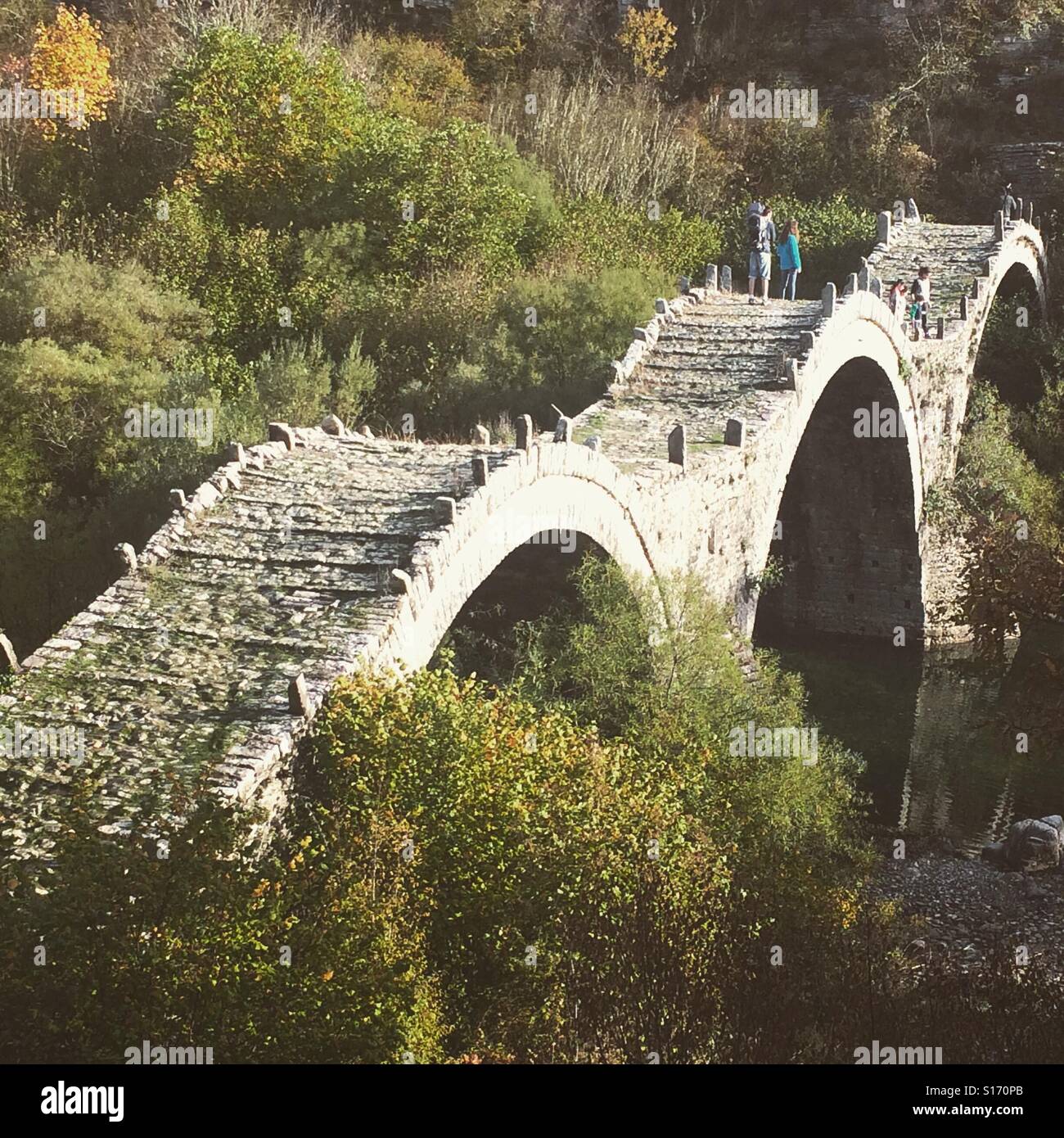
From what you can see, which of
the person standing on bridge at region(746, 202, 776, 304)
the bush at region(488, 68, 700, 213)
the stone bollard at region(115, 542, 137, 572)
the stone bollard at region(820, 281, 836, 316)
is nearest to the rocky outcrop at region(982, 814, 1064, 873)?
the stone bollard at region(820, 281, 836, 316)

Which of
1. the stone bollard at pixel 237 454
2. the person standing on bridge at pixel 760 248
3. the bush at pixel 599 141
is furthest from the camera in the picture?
the bush at pixel 599 141

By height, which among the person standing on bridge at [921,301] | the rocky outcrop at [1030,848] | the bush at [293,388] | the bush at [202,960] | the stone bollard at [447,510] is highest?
the person standing on bridge at [921,301]

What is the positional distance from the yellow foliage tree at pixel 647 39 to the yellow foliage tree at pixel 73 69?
76.7ft

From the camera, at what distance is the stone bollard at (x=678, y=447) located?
90.1 ft

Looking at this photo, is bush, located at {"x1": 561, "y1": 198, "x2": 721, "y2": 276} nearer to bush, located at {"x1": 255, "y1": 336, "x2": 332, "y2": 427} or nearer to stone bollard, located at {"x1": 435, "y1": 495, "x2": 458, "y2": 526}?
bush, located at {"x1": 255, "y1": 336, "x2": 332, "y2": 427}

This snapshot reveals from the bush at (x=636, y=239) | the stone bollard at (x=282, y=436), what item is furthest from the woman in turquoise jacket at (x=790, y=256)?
the stone bollard at (x=282, y=436)

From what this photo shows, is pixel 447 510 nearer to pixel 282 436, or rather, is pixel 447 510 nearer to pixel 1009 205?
pixel 282 436

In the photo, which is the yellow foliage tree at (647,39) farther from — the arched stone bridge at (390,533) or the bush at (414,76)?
the arched stone bridge at (390,533)

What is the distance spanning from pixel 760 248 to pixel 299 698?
25.4 metres

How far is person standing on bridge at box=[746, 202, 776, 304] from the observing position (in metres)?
38.0

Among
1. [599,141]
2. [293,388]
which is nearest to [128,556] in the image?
[293,388]

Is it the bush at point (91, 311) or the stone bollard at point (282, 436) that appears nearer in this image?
the stone bollard at point (282, 436)

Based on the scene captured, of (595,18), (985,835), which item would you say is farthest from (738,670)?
(595,18)

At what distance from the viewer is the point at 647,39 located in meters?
64.1
